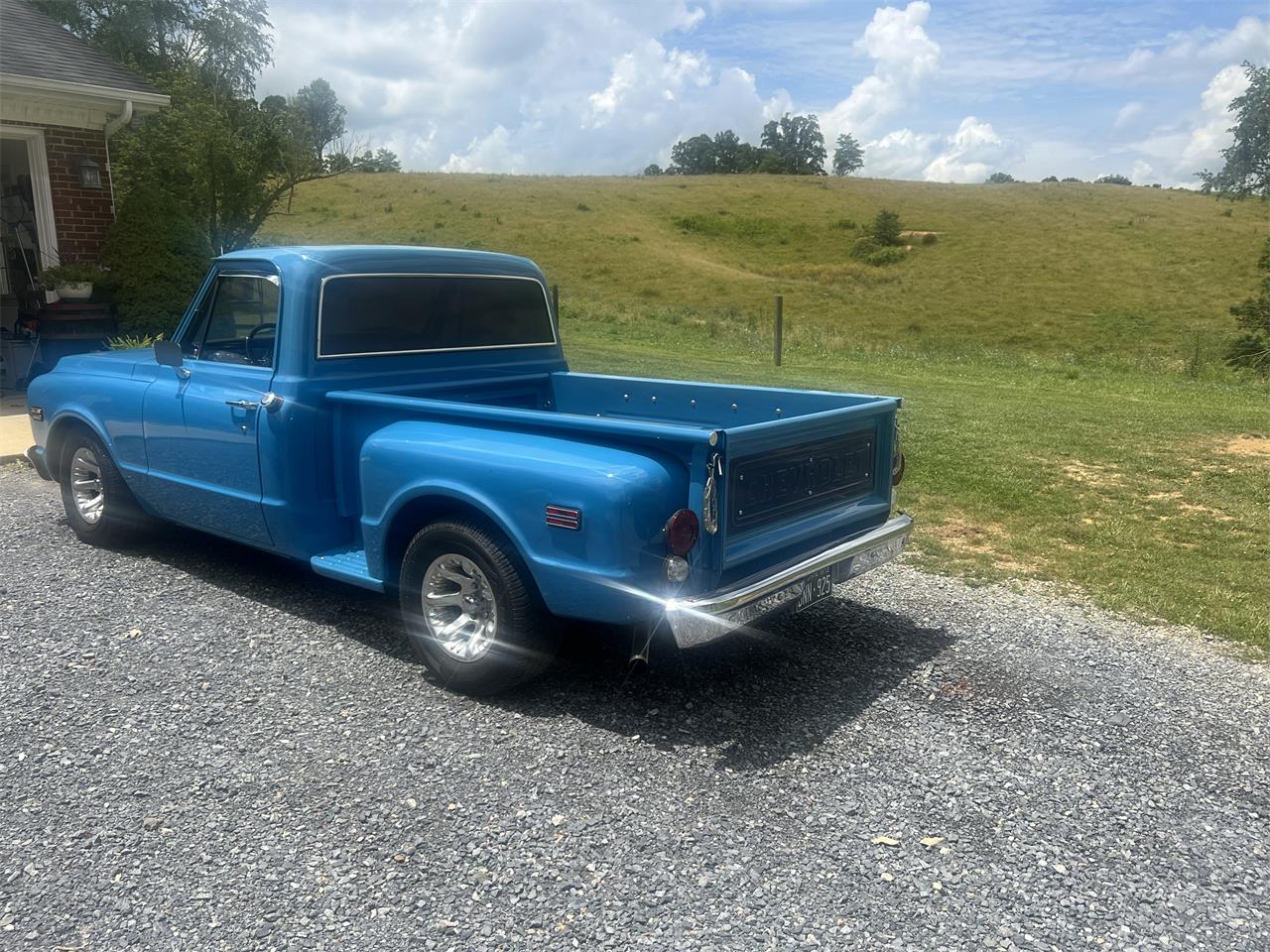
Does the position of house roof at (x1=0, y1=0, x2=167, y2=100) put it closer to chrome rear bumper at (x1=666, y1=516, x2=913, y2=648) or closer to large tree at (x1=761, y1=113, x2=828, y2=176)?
chrome rear bumper at (x1=666, y1=516, x2=913, y2=648)

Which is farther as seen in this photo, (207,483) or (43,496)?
(43,496)

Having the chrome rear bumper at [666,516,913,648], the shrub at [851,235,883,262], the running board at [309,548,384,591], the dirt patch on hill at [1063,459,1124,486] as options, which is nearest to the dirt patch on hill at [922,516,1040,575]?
the dirt patch on hill at [1063,459,1124,486]

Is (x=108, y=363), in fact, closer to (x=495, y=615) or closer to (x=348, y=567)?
(x=348, y=567)

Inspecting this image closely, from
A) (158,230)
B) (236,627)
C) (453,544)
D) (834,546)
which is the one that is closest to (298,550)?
(236,627)

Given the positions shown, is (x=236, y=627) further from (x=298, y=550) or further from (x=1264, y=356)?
(x=1264, y=356)

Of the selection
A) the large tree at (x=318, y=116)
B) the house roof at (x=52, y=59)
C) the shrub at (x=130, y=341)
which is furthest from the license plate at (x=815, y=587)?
the large tree at (x=318, y=116)

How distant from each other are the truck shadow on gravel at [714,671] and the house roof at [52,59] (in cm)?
824

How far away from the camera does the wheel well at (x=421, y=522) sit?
13.1ft

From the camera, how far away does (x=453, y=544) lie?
406 cm

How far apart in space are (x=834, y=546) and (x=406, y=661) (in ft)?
6.69

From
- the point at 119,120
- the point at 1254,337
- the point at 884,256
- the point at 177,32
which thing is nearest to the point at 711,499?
the point at 119,120

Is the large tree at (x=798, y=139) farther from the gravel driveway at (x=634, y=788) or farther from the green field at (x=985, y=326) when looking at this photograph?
the gravel driveway at (x=634, y=788)

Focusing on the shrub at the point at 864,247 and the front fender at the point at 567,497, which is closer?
the front fender at the point at 567,497

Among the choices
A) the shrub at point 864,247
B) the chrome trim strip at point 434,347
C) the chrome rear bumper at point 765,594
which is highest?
the shrub at point 864,247
